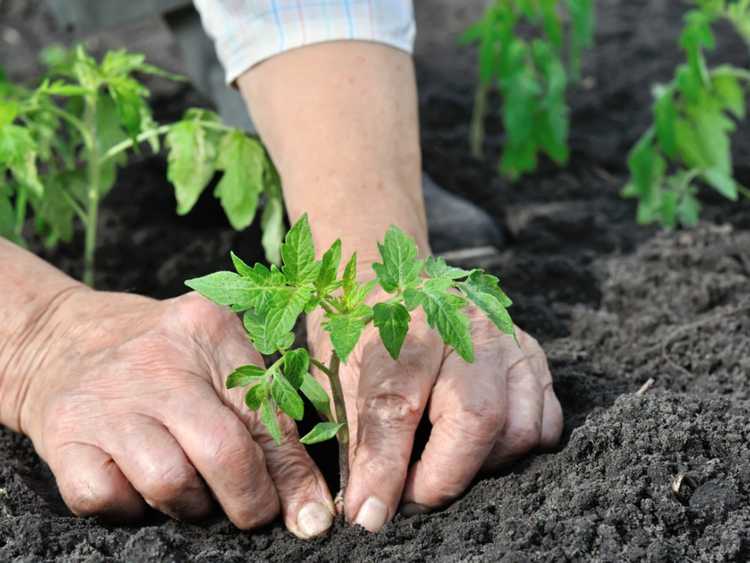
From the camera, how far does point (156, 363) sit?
1.78m

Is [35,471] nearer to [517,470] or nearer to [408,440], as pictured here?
[408,440]

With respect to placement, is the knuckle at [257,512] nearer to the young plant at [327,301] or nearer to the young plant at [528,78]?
the young plant at [327,301]

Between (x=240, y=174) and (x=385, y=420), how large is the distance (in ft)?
2.81

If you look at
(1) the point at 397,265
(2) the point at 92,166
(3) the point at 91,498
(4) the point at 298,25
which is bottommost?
(3) the point at 91,498

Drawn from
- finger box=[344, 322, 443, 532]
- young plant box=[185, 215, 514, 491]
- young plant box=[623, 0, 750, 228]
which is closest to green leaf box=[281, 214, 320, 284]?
young plant box=[185, 215, 514, 491]

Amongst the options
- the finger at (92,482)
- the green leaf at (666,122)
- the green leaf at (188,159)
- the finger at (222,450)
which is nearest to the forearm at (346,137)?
the green leaf at (188,159)

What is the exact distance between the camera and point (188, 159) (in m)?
2.36

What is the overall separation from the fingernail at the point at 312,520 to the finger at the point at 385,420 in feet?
0.14

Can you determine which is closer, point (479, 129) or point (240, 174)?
point (240, 174)

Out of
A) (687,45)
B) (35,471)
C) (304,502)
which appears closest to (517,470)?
(304,502)

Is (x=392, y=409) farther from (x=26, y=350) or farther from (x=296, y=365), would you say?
(x=26, y=350)

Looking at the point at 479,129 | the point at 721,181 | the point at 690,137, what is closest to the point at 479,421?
the point at 721,181

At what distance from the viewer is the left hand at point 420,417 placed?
173cm

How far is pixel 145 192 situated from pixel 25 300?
49.7 inches
